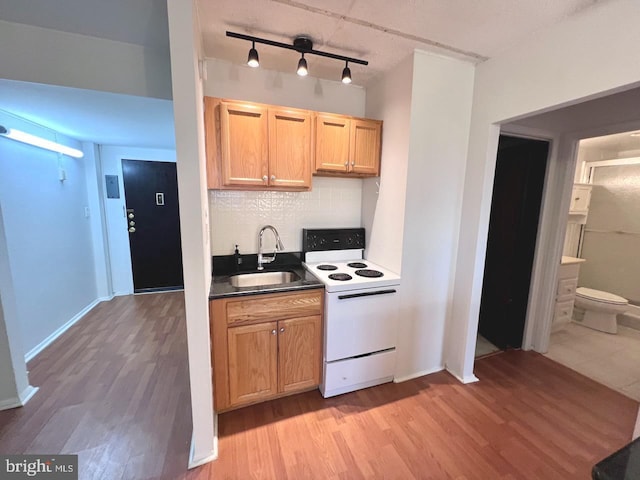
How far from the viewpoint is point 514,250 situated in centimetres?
257

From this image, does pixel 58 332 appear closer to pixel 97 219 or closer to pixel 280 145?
pixel 97 219

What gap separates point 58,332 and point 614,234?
22.0 ft

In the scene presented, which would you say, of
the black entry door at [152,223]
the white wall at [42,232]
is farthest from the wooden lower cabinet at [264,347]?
the black entry door at [152,223]

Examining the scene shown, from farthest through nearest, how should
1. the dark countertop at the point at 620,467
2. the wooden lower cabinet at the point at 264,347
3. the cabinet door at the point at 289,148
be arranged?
the cabinet door at the point at 289,148
the wooden lower cabinet at the point at 264,347
the dark countertop at the point at 620,467

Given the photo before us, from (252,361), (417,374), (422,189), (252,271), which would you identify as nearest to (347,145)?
(422,189)

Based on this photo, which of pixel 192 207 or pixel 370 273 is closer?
pixel 192 207

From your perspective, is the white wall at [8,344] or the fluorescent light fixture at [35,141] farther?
the fluorescent light fixture at [35,141]

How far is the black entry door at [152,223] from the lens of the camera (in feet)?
12.3

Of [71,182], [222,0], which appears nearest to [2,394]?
[71,182]

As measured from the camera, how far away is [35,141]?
7.54 feet

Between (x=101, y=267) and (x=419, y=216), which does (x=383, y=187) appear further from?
(x=101, y=267)

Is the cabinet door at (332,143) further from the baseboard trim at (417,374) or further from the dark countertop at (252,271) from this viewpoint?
the baseboard trim at (417,374)

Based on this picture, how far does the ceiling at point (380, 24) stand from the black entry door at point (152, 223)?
2530 millimetres

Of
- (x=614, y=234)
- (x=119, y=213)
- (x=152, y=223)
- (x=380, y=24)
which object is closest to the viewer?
(x=380, y=24)
